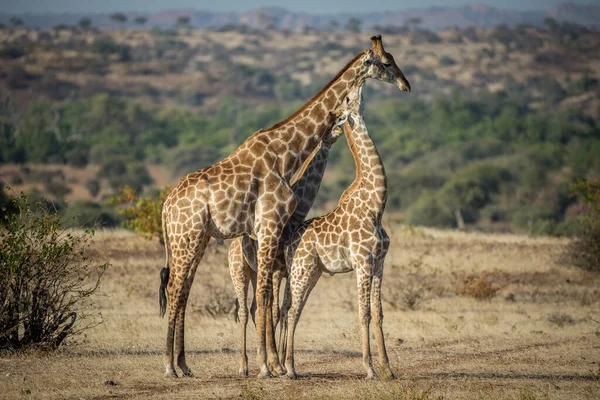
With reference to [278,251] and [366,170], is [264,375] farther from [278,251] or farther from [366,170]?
[366,170]

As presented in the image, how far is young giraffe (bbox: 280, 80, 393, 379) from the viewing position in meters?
9.61

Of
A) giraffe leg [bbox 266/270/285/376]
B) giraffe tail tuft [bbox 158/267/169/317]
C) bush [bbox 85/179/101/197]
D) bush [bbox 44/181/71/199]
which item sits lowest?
bush [bbox 85/179/101/197]

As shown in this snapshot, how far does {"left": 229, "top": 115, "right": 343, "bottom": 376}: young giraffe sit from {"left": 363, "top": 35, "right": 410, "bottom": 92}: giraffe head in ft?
2.42

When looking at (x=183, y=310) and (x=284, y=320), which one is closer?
(x=183, y=310)

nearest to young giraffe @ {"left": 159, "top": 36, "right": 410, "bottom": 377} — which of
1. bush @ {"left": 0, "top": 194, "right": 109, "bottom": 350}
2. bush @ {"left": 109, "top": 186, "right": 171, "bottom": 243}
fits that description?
bush @ {"left": 0, "top": 194, "right": 109, "bottom": 350}

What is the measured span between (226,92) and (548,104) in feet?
99.6

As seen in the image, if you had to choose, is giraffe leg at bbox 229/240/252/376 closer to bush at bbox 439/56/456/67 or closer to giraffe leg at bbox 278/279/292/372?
giraffe leg at bbox 278/279/292/372

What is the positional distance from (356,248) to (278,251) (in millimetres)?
965

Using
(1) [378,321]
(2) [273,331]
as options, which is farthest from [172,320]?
(1) [378,321]

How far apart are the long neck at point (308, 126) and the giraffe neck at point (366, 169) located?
0.32m

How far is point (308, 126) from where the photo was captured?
10234mm

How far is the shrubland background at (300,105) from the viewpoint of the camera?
4088 centimetres

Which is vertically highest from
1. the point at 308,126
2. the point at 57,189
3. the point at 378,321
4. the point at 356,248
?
the point at 308,126

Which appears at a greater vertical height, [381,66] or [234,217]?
[381,66]
